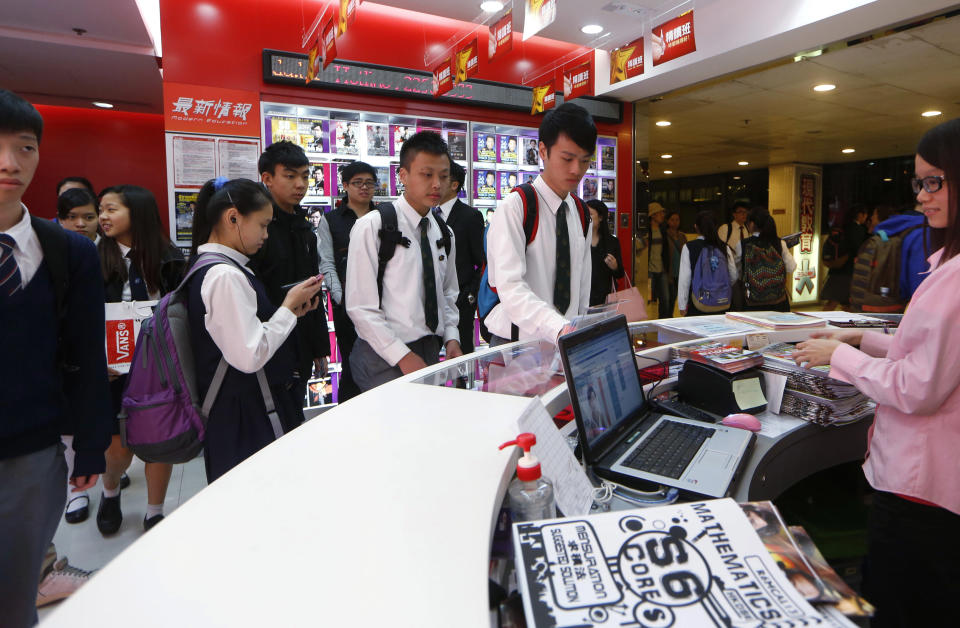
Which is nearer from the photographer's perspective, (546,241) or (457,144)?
(546,241)

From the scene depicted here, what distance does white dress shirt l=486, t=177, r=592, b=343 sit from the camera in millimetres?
1836

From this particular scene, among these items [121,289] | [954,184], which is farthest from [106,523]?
[954,184]

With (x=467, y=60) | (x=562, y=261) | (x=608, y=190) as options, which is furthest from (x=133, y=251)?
(x=608, y=190)

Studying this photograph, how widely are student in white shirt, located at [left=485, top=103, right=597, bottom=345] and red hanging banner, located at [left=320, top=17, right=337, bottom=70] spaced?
227 cm

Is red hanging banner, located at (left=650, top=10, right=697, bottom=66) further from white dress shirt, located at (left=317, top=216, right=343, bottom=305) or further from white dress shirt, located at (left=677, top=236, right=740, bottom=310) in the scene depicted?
white dress shirt, located at (left=317, top=216, right=343, bottom=305)

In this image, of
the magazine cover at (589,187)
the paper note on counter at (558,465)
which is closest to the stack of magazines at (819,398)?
the paper note on counter at (558,465)

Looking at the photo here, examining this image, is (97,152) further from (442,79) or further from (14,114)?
(14,114)

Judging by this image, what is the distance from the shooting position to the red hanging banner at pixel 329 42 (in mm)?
3685

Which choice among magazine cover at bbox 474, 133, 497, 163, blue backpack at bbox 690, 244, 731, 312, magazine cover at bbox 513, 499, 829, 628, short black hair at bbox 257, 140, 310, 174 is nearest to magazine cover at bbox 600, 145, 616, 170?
magazine cover at bbox 474, 133, 497, 163

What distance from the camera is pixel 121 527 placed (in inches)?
105

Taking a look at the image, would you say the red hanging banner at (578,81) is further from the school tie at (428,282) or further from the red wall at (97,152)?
the red wall at (97,152)

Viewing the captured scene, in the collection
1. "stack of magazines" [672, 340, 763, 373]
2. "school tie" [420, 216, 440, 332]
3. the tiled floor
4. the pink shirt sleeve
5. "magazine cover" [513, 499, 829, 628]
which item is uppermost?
"school tie" [420, 216, 440, 332]

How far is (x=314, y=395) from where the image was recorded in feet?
14.6

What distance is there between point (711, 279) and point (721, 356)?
337 cm
